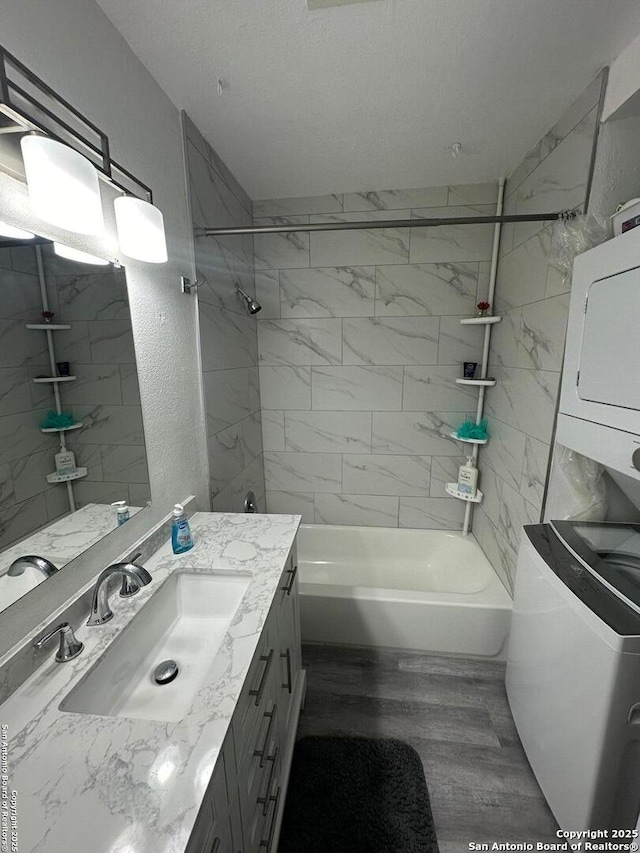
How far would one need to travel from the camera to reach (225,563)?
3.87ft

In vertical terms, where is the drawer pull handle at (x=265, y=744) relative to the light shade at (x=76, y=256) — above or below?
below

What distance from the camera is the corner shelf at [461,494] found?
7.36 ft

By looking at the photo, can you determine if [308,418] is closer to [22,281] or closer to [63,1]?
[22,281]

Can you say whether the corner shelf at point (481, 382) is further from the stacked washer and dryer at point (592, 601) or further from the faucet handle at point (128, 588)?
the faucet handle at point (128, 588)

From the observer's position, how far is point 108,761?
1.99ft

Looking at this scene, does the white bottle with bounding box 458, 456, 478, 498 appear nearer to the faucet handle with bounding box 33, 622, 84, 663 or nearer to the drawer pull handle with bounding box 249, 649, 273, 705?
the drawer pull handle with bounding box 249, 649, 273, 705

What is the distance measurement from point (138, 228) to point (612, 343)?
145 cm

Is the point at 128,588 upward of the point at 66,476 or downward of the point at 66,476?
downward

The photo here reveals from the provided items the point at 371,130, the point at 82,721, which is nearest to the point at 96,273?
the point at 82,721

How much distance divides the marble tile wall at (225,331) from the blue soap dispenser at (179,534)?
0.45 metres

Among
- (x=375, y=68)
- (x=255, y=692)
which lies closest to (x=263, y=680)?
(x=255, y=692)

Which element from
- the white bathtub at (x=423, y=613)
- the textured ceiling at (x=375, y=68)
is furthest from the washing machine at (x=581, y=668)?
the textured ceiling at (x=375, y=68)

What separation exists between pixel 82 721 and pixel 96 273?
3.55 feet

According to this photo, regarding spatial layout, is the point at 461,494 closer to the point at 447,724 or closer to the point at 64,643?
the point at 447,724
